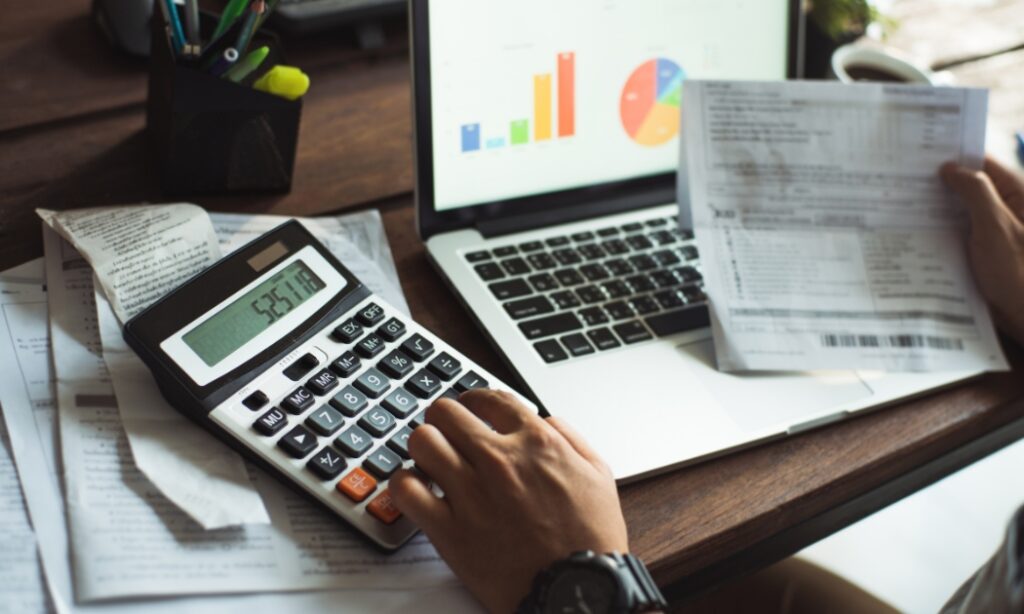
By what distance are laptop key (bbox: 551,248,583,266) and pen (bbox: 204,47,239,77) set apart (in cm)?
27

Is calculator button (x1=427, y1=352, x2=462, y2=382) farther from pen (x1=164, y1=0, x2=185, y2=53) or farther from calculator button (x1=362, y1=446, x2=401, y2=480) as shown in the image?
pen (x1=164, y1=0, x2=185, y2=53)

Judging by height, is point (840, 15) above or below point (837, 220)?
above

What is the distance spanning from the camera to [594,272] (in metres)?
0.75

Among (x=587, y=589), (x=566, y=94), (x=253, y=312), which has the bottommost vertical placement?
(x=587, y=589)

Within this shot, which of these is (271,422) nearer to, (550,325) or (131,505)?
(131,505)

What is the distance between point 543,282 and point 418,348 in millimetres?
142

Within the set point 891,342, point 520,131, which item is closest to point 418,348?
point 520,131

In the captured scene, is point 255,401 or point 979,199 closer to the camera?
point 255,401

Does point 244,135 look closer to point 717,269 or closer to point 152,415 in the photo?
point 152,415

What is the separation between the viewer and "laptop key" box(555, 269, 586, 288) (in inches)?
28.9

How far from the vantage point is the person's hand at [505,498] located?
A: 51 cm

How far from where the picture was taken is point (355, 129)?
910mm

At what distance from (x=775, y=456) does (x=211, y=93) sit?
0.47 metres

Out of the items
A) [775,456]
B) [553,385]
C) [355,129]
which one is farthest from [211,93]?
[775,456]
